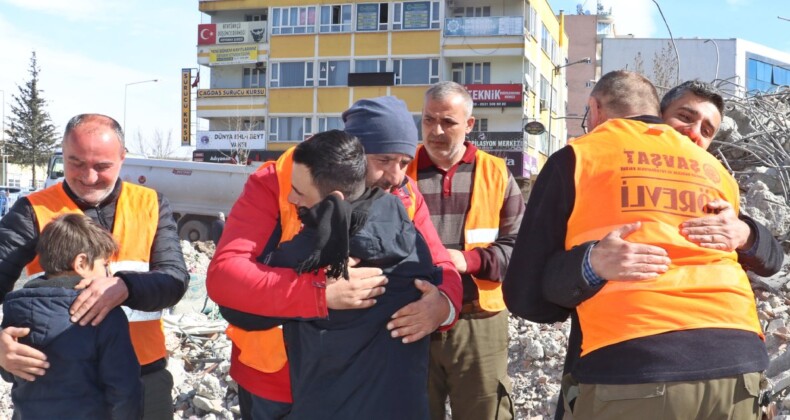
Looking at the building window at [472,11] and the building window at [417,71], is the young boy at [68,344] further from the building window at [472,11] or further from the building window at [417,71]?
the building window at [472,11]

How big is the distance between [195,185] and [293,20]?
19347 millimetres

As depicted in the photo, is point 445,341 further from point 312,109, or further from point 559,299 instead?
point 312,109

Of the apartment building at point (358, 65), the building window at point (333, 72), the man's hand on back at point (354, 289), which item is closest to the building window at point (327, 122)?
the apartment building at point (358, 65)

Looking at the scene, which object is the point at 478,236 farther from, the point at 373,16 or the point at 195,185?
the point at 373,16

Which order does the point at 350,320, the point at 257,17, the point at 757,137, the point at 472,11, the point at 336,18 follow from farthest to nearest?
the point at 257,17 → the point at 336,18 → the point at 472,11 → the point at 757,137 → the point at 350,320

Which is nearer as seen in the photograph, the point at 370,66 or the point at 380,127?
the point at 380,127

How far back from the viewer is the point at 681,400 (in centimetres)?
219

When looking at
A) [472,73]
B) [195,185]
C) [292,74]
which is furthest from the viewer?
[292,74]

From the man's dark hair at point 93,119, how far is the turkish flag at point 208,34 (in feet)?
126

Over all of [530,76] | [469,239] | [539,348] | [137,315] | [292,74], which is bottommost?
[539,348]

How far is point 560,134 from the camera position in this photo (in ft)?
155

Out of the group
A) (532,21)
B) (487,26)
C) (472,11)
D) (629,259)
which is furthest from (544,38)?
(629,259)

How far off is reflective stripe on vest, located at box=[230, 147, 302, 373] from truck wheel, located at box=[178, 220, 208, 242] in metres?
19.4

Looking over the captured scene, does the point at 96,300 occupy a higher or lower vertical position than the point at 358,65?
lower
